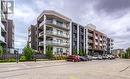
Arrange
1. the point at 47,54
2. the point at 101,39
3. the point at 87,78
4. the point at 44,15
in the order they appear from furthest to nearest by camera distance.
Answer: the point at 101,39 < the point at 44,15 < the point at 47,54 < the point at 87,78

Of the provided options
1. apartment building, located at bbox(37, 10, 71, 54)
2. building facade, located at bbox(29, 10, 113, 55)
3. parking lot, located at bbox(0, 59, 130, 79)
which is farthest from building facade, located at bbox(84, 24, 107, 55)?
parking lot, located at bbox(0, 59, 130, 79)

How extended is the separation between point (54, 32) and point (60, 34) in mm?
4272

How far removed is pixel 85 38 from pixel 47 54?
37625 millimetres

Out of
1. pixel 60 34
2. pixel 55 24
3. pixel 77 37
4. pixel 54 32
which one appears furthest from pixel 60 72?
pixel 77 37

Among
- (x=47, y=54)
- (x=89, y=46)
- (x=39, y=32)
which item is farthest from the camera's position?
(x=89, y=46)

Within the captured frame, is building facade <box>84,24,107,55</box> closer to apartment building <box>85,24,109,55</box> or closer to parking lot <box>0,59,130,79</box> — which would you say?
apartment building <box>85,24,109,55</box>

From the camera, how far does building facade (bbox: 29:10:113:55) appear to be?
220 feet

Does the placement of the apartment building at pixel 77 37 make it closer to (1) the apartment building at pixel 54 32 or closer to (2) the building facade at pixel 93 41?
(1) the apartment building at pixel 54 32

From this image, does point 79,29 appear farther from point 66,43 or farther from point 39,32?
point 39,32

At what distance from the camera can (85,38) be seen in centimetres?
9250

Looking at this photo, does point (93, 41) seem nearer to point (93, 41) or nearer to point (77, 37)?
point (93, 41)

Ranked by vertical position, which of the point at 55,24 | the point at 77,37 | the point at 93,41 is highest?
the point at 55,24

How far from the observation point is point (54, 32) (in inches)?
2689

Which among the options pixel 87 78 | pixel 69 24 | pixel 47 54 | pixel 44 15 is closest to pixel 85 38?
pixel 69 24
